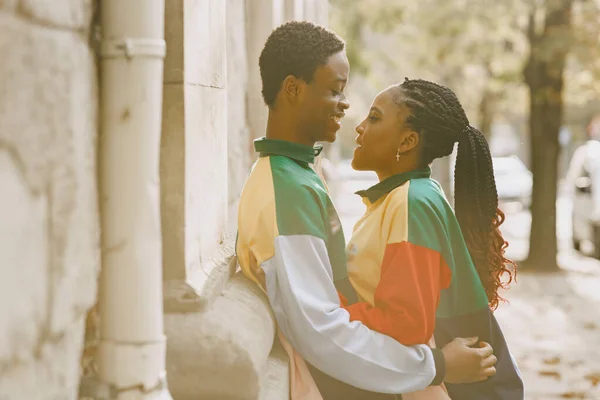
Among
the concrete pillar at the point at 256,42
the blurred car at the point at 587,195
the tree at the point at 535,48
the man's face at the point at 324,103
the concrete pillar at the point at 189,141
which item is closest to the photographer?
the concrete pillar at the point at 189,141

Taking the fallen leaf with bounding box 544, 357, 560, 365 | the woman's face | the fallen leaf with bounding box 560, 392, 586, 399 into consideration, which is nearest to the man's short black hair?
the woman's face

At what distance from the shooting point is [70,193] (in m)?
1.76

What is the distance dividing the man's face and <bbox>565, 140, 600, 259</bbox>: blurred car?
12455mm

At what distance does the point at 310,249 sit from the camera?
2496 millimetres

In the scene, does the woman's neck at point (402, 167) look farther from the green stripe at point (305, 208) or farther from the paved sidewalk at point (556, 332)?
the paved sidewalk at point (556, 332)

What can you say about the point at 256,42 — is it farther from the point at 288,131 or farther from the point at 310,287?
the point at 310,287

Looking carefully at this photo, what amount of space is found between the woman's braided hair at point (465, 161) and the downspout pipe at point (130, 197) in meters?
1.19

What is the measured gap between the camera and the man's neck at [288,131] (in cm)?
283

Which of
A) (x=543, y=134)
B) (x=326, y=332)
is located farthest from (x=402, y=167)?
(x=543, y=134)

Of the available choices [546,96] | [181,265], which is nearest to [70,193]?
[181,265]

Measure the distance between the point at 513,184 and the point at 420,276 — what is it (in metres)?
→ 24.1

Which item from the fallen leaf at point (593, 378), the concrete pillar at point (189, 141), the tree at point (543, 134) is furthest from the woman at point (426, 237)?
the tree at point (543, 134)

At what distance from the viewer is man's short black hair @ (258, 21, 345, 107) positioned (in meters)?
2.83

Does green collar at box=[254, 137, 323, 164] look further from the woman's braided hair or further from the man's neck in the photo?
the woman's braided hair
